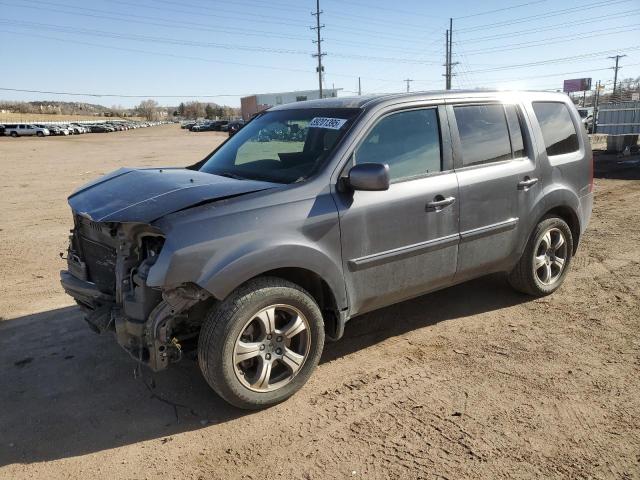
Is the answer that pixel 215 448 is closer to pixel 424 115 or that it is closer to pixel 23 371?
pixel 23 371

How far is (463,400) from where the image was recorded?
3.37 meters

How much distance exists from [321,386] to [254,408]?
52 centimetres

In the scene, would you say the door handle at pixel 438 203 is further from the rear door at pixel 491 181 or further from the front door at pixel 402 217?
the rear door at pixel 491 181

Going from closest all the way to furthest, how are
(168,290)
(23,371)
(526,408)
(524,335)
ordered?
(168,290) < (526,408) < (23,371) < (524,335)

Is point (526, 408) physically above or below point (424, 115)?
below

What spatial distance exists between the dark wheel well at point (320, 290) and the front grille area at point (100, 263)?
109 centimetres

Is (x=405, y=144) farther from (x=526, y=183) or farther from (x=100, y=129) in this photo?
(x=100, y=129)

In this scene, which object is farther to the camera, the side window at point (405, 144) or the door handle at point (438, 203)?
the door handle at point (438, 203)

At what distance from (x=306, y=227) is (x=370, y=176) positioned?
0.51 meters

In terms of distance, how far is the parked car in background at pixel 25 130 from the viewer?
64375 mm

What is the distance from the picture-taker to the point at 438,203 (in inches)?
155

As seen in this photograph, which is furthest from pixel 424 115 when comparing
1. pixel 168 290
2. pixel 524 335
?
pixel 168 290

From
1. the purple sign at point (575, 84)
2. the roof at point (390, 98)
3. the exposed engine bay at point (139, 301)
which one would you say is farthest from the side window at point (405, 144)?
the purple sign at point (575, 84)

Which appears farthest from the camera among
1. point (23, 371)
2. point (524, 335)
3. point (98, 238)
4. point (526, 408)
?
point (524, 335)
